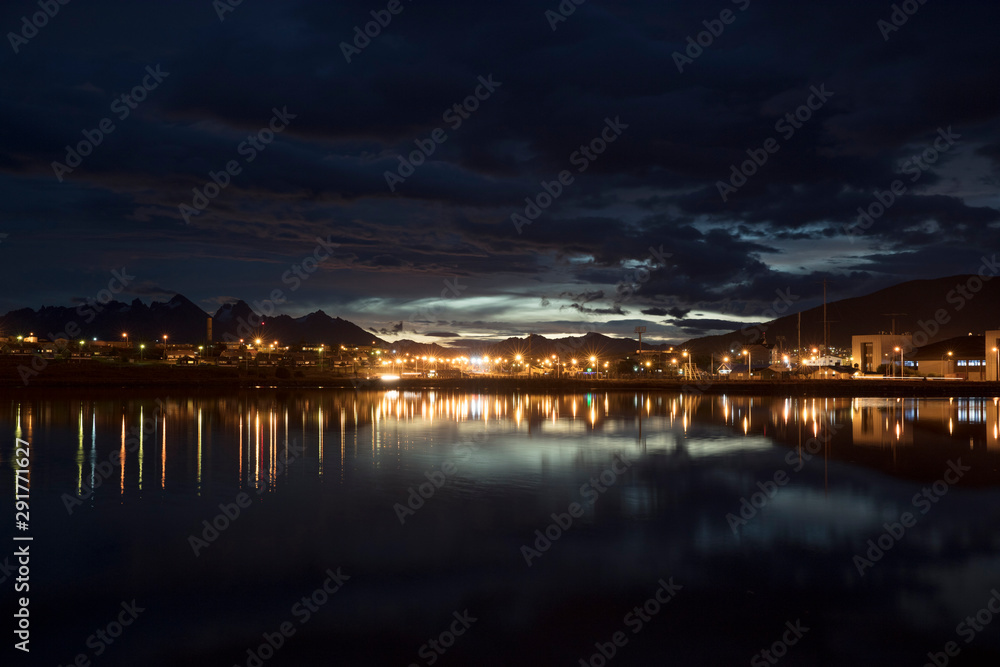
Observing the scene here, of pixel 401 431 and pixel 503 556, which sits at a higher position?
pixel 503 556

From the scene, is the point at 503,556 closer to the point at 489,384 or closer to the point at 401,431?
the point at 401,431

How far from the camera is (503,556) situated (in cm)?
981

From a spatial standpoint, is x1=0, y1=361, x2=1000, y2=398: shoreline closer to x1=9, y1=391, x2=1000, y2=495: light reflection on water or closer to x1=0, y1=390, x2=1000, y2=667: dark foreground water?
x1=9, y1=391, x2=1000, y2=495: light reflection on water

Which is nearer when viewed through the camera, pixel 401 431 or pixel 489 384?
pixel 401 431

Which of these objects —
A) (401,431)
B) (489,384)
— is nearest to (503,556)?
(401,431)

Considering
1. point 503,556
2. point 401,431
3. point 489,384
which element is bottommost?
point 489,384

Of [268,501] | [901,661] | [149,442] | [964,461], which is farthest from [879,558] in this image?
[149,442]

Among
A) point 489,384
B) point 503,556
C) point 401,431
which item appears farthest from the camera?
point 489,384

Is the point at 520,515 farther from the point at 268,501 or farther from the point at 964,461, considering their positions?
the point at 964,461

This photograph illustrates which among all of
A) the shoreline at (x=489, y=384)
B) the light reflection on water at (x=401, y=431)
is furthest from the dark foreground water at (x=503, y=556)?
the shoreline at (x=489, y=384)

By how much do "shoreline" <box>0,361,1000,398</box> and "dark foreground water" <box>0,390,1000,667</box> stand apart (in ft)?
153

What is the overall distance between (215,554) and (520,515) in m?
5.12

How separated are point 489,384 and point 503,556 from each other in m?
66.4

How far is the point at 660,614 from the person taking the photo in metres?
7.66
